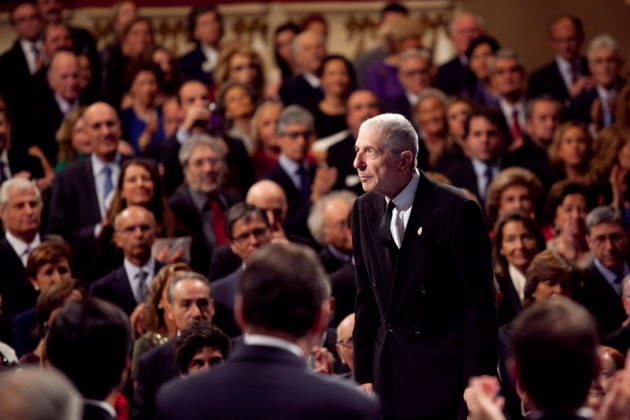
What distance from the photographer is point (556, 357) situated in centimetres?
279

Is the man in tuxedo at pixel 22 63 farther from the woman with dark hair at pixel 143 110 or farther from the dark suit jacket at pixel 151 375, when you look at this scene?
the dark suit jacket at pixel 151 375

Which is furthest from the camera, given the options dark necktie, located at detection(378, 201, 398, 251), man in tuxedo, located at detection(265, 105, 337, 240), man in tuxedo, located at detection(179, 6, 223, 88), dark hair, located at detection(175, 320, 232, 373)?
man in tuxedo, located at detection(179, 6, 223, 88)

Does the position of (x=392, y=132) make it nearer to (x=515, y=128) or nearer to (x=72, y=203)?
(x=72, y=203)

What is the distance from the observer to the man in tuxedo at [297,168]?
802 cm

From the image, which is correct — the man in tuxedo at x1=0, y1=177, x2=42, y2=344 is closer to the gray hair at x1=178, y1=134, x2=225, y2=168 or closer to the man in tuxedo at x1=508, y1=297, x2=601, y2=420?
the gray hair at x1=178, y1=134, x2=225, y2=168

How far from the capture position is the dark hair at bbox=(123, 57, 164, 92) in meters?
8.89

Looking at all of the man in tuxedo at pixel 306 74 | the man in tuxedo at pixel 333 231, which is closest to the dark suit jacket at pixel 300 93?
the man in tuxedo at pixel 306 74

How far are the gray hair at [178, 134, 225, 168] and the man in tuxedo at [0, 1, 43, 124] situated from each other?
171 centimetres

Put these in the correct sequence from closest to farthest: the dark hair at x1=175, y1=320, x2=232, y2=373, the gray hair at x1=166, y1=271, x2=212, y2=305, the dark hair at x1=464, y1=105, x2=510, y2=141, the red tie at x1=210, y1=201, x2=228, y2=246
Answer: the dark hair at x1=175, y1=320, x2=232, y2=373, the gray hair at x1=166, y1=271, x2=212, y2=305, the red tie at x1=210, y1=201, x2=228, y2=246, the dark hair at x1=464, y1=105, x2=510, y2=141

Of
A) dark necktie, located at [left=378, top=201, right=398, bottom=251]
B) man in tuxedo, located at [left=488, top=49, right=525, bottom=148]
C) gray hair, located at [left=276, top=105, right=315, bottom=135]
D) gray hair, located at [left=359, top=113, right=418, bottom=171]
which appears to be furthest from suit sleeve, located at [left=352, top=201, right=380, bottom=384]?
man in tuxedo, located at [left=488, top=49, right=525, bottom=148]

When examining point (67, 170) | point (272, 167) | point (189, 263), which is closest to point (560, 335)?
point (189, 263)

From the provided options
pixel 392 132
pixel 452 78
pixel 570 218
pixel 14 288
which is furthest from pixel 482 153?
pixel 392 132

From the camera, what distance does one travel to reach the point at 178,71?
941 centimetres

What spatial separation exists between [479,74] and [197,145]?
2844 millimetres
